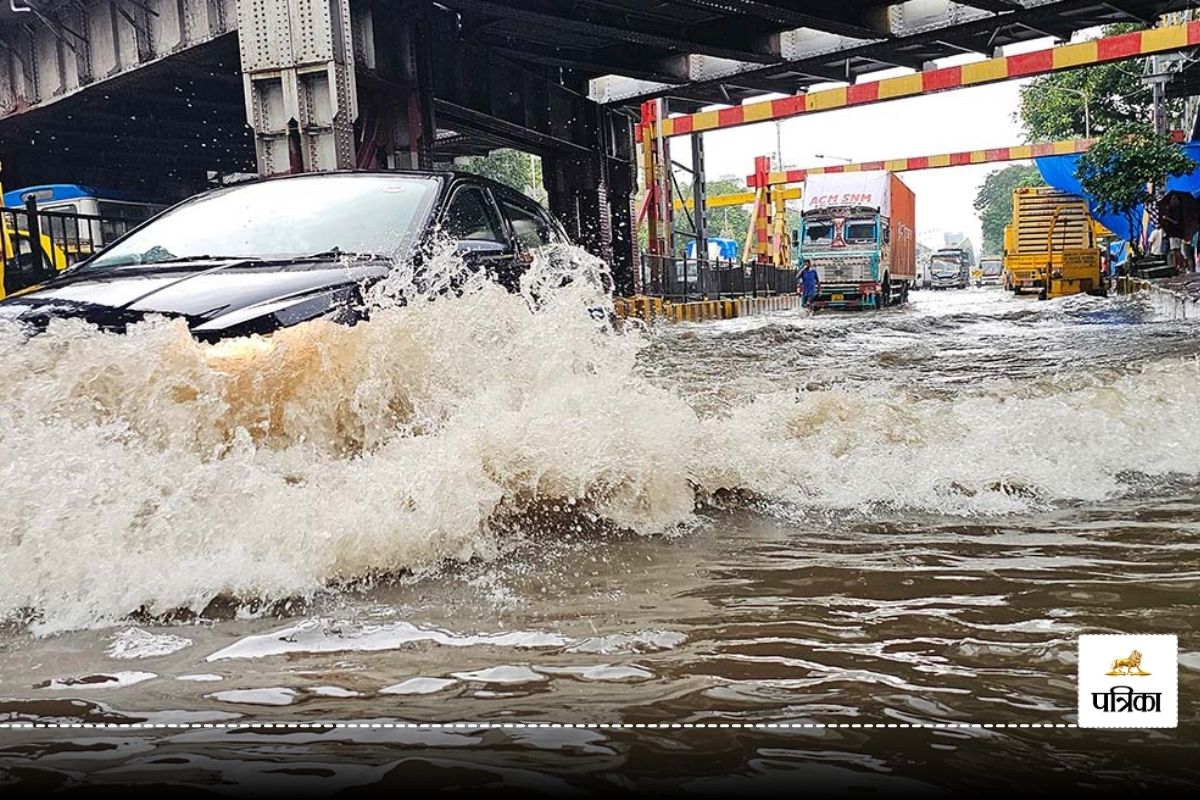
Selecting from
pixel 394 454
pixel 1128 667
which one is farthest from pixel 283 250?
pixel 1128 667

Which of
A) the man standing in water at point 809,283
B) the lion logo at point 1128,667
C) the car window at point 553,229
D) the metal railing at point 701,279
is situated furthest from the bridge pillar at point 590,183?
the lion logo at point 1128,667

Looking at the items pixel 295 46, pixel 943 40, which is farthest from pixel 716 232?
pixel 295 46

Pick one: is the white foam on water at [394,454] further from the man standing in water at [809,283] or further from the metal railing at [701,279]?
the man standing in water at [809,283]

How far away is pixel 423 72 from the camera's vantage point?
38.2 feet

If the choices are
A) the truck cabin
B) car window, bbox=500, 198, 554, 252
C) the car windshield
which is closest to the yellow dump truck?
the truck cabin

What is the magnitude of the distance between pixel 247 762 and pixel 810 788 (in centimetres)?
89

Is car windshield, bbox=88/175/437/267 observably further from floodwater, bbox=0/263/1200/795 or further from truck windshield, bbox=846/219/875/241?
truck windshield, bbox=846/219/875/241

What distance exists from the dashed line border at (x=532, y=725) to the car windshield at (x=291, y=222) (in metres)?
2.88

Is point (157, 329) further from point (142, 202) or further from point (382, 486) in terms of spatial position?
point (142, 202)

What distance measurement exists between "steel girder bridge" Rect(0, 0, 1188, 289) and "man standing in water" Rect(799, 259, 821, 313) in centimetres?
621

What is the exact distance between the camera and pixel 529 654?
7.59 ft

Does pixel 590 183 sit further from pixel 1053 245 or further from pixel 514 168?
pixel 514 168

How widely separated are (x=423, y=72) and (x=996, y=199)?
75.1 metres

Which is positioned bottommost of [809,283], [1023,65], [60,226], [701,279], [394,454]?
[394,454]
